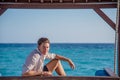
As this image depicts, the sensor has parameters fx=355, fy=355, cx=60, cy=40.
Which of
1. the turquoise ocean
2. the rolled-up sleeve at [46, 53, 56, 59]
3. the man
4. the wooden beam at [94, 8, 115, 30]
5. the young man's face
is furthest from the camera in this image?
the turquoise ocean

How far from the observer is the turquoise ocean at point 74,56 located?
32156mm

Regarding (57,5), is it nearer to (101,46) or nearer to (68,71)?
(68,71)

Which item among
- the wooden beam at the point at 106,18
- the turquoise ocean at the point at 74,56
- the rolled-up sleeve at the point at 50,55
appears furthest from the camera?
the turquoise ocean at the point at 74,56

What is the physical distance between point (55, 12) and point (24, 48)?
7089 millimetres

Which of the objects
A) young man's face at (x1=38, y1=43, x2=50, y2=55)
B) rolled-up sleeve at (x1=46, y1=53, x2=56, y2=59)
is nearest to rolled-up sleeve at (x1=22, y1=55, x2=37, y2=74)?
young man's face at (x1=38, y1=43, x2=50, y2=55)

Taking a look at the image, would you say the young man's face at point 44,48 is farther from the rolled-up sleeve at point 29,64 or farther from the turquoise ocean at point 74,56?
the turquoise ocean at point 74,56

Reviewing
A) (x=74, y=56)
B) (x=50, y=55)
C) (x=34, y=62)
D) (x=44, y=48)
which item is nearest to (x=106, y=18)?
(x=50, y=55)

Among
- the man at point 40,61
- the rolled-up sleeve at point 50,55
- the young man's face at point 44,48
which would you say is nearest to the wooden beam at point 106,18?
the man at point 40,61

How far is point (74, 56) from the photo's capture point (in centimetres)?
4147

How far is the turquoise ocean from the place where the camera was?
3216cm

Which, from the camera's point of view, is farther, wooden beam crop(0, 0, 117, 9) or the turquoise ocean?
the turquoise ocean

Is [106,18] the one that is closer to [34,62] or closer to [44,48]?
[44,48]

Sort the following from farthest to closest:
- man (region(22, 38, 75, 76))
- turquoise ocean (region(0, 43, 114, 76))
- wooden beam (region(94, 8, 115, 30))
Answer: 1. turquoise ocean (region(0, 43, 114, 76))
2. wooden beam (region(94, 8, 115, 30))
3. man (region(22, 38, 75, 76))

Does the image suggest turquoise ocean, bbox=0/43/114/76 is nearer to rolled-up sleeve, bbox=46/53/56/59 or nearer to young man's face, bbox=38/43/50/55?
rolled-up sleeve, bbox=46/53/56/59
